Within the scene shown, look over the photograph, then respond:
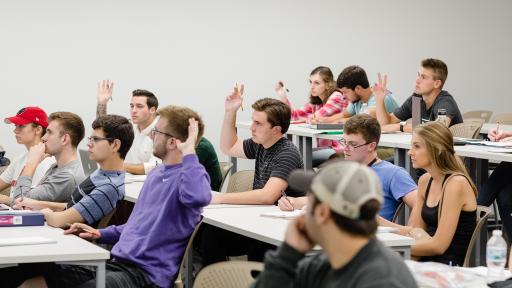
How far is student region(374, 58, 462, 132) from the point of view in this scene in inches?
285

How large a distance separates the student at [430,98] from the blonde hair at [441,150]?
2714 millimetres

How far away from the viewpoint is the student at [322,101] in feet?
27.9

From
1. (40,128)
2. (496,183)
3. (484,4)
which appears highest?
(484,4)

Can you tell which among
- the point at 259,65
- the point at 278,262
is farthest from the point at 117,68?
the point at 278,262

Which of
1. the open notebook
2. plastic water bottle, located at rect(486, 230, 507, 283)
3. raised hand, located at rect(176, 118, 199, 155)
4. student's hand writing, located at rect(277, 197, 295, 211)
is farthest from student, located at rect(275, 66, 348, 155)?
plastic water bottle, located at rect(486, 230, 507, 283)

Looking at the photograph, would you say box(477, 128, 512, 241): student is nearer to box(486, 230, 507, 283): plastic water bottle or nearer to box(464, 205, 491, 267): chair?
box(464, 205, 491, 267): chair

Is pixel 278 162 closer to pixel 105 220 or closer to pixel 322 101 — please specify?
pixel 105 220

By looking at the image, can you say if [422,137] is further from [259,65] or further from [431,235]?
[259,65]

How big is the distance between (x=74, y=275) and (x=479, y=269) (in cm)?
179

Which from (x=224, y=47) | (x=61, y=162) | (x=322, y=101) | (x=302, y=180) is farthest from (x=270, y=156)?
(x=224, y=47)

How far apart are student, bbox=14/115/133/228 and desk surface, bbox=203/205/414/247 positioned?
1.60 feet

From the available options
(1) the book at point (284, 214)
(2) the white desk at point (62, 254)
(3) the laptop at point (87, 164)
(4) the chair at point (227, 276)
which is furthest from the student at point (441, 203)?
(3) the laptop at point (87, 164)

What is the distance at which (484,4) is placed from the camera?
36.5 feet

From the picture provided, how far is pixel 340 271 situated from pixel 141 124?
5121 mm
